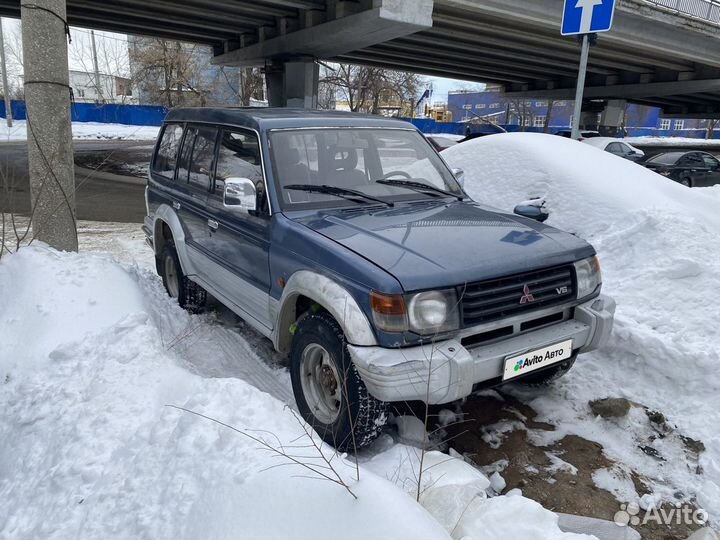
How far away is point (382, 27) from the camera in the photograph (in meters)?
18.3

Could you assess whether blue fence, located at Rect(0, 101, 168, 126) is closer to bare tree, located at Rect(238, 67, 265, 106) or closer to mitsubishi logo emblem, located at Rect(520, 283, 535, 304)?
bare tree, located at Rect(238, 67, 265, 106)

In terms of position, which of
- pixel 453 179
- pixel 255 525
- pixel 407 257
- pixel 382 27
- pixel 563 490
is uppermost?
pixel 382 27

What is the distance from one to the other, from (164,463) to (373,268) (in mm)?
1358

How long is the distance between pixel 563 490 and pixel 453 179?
249 centimetres

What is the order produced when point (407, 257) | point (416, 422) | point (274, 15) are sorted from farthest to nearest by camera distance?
point (274, 15)
point (416, 422)
point (407, 257)

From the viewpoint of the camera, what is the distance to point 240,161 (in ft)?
13.7

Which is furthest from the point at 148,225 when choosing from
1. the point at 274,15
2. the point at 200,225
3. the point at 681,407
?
the point at 274,15

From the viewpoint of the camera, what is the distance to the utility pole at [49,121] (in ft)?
15.1

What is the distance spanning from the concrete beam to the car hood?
15.6m

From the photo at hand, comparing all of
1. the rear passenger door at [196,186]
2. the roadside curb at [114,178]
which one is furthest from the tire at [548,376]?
the roadside curb at [114,178]

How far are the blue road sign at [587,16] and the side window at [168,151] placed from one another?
4583 mm

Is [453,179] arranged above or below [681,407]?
above

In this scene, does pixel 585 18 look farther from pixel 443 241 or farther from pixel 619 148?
pixel 619 148

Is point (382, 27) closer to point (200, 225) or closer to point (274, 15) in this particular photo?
point (274, 15)
